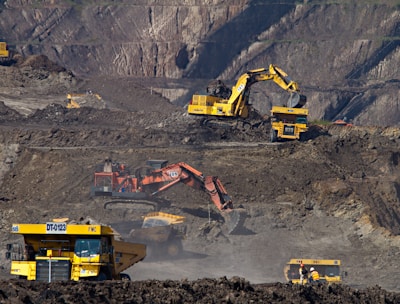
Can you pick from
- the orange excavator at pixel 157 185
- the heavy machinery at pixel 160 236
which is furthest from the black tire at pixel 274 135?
the heavy machinery at pixel 160 236

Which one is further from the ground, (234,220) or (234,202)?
(234,202)

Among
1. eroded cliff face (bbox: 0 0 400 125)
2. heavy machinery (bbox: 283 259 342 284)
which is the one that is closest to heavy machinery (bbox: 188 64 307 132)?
heavy machinery (bbox: 283 259 342 284)

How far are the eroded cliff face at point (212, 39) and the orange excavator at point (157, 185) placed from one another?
242 feet

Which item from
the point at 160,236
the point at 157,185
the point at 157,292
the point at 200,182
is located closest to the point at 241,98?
the point at 157,185

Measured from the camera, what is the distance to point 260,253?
3753 cm

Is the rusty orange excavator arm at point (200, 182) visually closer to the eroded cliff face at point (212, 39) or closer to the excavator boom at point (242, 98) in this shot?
the excavator boom at point (242, 98)

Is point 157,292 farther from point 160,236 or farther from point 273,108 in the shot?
point 273,108

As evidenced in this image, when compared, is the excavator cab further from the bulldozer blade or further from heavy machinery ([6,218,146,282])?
heavy machinery ([6,218,146,282])

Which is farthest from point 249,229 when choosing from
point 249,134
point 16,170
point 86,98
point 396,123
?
point 396,123

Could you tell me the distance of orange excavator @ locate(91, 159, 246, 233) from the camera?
41.1 meters

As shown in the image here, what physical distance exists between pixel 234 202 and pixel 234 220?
322 cm

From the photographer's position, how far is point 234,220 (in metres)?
40.1

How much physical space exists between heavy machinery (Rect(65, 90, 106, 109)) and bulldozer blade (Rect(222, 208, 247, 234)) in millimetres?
29616

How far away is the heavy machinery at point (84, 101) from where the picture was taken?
70000mm
